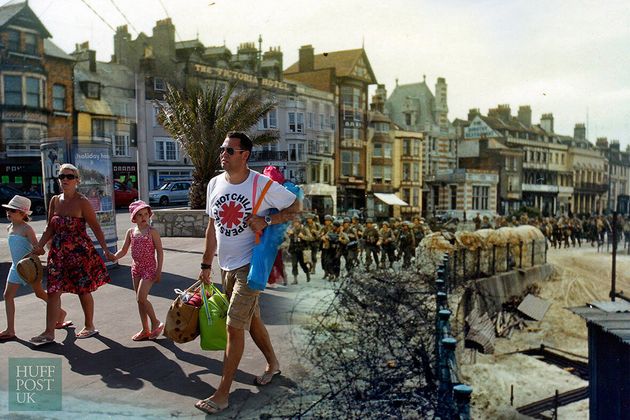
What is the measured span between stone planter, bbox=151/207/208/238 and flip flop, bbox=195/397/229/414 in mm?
7142

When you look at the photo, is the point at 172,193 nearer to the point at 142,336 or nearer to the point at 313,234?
the point at 313,234

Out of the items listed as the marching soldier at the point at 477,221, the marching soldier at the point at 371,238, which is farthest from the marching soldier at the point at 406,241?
the marching soldier at the point at 477,221

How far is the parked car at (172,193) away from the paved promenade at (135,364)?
12.5 ft

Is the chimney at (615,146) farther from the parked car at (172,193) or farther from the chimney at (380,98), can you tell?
the parked car at (172,193)

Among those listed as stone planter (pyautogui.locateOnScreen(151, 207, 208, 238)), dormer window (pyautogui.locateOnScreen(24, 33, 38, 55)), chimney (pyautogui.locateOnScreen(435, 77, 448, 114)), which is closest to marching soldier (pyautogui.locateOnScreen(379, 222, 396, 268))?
chimney (pyautogui.locateOnScreen(435, 77, 448, 114))

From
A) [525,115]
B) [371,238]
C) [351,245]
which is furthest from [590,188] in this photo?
[351,245]

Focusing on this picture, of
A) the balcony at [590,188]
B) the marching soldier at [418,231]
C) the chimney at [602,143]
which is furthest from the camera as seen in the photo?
the balcony at [590,188]

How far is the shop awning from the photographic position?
12.5 meters

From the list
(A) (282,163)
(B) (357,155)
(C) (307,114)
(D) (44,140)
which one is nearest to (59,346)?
(A) (282,163)

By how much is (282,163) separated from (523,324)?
12054 millimetres

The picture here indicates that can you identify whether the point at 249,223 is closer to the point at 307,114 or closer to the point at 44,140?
the point at 307,114

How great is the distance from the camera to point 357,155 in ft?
32.4

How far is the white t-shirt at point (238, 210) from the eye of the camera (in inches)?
124

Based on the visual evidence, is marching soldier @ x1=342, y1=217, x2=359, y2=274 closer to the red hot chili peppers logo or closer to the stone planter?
the stone planter
